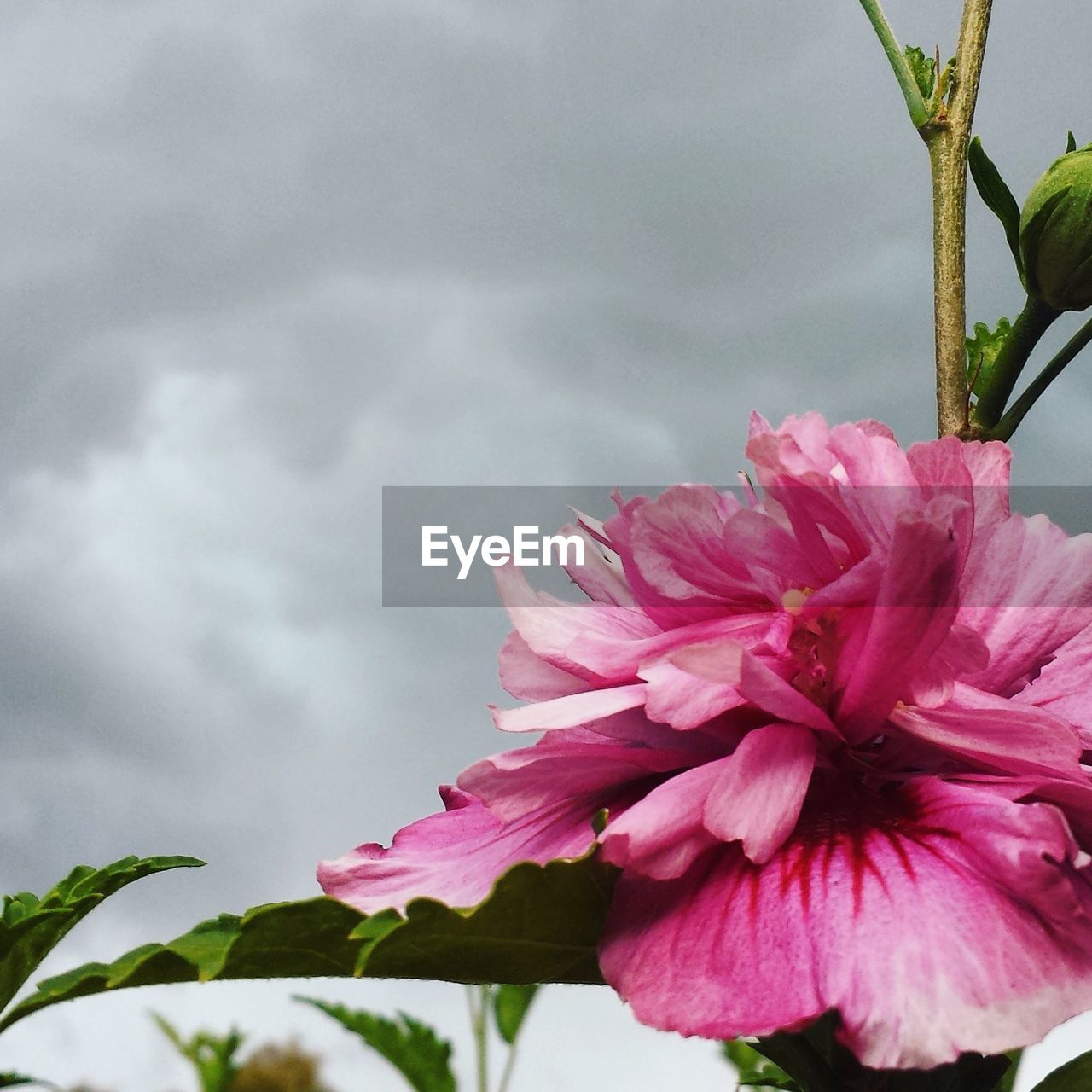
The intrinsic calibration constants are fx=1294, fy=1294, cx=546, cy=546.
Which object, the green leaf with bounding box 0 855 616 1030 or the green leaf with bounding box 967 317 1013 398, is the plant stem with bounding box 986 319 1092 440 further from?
the green leaf with bounding box 0 855 616 1030

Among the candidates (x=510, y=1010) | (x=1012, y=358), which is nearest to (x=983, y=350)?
(x=1012, y=358)

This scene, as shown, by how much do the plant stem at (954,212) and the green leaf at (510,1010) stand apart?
5.50 feet

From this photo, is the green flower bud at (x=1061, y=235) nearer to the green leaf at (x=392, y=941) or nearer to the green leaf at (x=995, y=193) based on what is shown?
the green leaf at (x=995, y=193)

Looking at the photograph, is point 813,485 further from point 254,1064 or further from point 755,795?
point 254,1064

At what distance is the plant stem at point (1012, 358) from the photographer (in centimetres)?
104

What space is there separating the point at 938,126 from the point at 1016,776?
71cm

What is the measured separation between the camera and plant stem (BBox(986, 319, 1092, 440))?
1026 millimetres

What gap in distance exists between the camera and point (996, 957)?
0.51 m

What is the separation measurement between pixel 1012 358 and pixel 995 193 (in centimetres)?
16

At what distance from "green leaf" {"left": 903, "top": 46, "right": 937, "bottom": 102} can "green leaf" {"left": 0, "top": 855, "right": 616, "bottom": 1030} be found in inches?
33.9

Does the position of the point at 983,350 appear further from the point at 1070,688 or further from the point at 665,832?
the point at 665,832

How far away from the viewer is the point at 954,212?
1100mm

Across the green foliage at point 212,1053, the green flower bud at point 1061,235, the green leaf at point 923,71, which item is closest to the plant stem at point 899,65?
the green leaf at point 923,71

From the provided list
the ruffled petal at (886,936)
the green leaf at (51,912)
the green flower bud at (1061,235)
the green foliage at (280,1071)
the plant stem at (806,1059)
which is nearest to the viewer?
the ruffled petal at (886,936)
